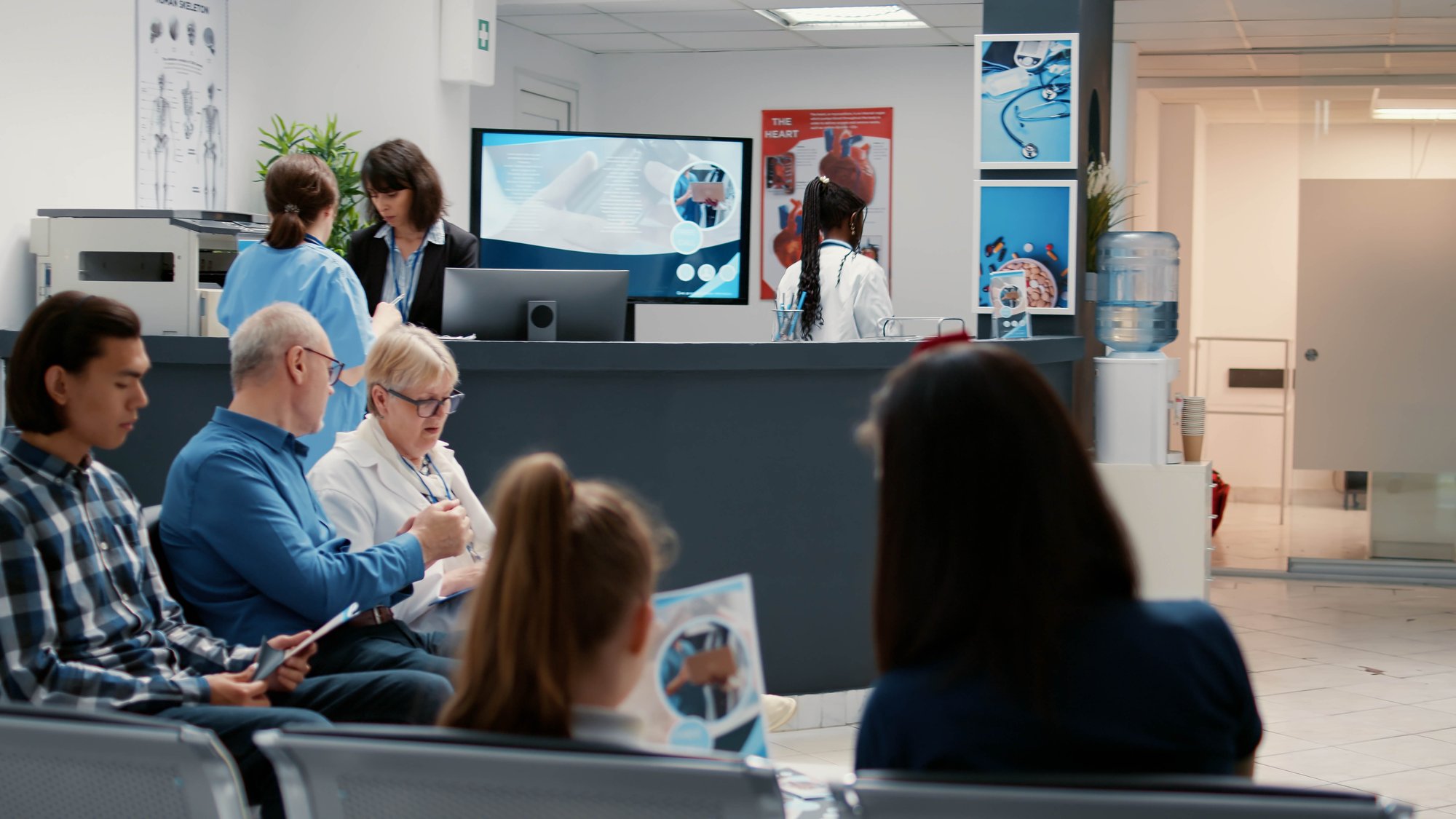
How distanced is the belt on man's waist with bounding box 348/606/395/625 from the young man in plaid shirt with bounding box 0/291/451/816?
0.33 metres

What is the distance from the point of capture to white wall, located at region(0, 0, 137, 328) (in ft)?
16.2

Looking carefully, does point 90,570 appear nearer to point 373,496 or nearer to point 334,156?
point 373,496

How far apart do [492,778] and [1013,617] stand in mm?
476

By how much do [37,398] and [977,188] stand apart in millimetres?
3801

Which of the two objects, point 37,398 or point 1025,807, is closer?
point 1025,807

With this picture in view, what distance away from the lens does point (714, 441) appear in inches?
158

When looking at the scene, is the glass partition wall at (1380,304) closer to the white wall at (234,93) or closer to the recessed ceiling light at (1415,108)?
the recessed ceiling light at (1415,108)

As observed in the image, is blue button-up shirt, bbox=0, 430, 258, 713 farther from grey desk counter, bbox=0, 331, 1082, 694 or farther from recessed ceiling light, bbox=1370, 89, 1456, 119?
recessed ceiling light, bbox=1370, 89, 1456, 119

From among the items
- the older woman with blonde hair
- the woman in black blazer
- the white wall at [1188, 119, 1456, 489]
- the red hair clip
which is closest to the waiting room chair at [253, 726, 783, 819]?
the red hair clip

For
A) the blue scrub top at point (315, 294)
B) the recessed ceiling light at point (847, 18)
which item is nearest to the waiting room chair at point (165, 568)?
the blue scrub top at point (315, 294)

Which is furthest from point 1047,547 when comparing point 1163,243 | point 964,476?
point 1163,243

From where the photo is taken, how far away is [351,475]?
9.04ft

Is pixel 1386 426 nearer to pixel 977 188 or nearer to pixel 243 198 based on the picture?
pixel 977 188

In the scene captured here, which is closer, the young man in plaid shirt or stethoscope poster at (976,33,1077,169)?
the young man in plaid shirt
